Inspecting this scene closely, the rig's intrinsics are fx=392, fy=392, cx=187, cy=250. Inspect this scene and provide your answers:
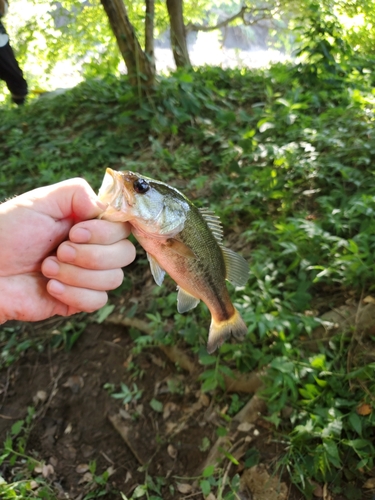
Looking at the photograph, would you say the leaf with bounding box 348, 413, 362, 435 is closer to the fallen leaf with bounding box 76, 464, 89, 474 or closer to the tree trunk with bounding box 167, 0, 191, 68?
the fallen leaf with bounding box 76, 464, 89, 474

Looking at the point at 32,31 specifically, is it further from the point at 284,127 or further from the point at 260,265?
the point at 260,265

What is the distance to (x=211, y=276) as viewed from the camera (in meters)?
1.58

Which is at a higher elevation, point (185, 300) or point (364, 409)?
point (185, 300)

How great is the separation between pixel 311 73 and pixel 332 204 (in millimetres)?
2649

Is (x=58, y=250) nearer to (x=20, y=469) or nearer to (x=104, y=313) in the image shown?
(x=20, y=469)

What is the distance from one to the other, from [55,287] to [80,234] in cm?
24

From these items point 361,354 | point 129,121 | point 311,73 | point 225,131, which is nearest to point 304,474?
point 361,354

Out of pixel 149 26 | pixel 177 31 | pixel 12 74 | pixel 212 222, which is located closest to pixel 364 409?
pixel 212 222

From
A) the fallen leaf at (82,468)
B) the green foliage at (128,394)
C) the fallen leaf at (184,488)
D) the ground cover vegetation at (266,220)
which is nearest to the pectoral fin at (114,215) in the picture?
the ground cover vegetation at (266,220)

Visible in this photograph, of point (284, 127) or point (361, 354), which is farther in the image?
point (284, 127)

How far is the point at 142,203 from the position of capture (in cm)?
128

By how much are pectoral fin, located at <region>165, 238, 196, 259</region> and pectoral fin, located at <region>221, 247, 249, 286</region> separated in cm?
21

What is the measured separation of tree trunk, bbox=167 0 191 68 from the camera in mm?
7254

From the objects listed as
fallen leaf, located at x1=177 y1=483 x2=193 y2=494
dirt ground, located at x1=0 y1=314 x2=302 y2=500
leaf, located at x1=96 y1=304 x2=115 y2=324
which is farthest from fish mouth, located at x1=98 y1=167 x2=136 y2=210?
leaf, located at x1=96 y1=304 x2=115 y2=324
